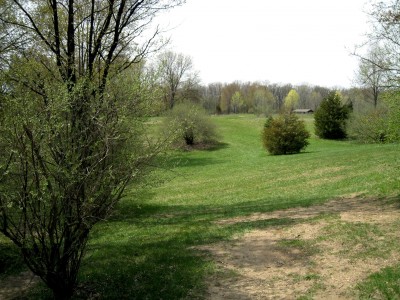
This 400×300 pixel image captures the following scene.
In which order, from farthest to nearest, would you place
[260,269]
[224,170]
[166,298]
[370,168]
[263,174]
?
[224,170] → [263,174] → [370,168] → [260,269] → [166,298]

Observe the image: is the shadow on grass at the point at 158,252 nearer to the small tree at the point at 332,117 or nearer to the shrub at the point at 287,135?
the shrub at the point at 287,135

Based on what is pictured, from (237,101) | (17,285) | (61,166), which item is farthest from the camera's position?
(237,101)

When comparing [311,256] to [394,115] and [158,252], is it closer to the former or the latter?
[158,252]

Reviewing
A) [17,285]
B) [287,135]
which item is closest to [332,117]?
[287,135]

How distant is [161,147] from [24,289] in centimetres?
368

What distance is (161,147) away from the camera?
20.7ft

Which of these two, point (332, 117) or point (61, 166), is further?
point (332, 117)

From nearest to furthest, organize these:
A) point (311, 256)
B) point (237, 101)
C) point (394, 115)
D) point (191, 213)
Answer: point (311, 256), point (394, 115), point (191, 213), point (237, 101)

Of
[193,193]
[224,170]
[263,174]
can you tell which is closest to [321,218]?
[193,193]

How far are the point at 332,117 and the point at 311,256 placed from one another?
3773 cm

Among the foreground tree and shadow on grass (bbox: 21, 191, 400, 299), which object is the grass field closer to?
shadow on grass (bbox: 21, 191, 400, 299)

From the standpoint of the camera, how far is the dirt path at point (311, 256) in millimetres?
5879

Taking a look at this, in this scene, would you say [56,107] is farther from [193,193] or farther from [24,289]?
[193,193]

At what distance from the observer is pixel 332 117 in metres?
42.1
